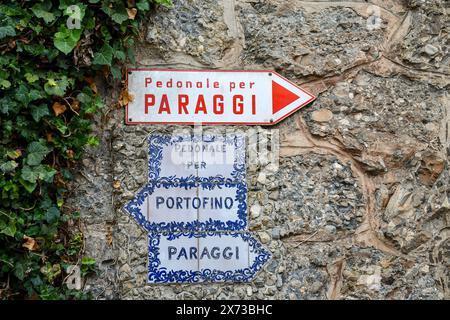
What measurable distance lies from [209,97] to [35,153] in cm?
62

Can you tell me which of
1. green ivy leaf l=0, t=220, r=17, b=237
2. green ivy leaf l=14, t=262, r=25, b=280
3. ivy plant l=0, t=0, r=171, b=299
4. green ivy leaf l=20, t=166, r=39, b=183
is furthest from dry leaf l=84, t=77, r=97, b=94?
green ivy leaf l=14, t=262, r=25, b=280

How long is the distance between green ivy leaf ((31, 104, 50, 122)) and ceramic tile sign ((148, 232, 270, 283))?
53cm

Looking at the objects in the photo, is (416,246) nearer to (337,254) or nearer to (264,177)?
(337,254)

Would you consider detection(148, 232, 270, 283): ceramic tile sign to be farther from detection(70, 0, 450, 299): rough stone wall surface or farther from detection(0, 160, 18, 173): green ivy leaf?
detection(0, 160, 18, 173): green ivy leaf

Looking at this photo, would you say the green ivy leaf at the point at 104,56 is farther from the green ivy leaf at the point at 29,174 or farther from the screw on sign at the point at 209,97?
the green ivy leaf at the point at 29,174

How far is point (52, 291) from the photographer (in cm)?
185

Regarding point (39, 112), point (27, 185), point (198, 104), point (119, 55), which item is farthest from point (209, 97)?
point (27, 185)

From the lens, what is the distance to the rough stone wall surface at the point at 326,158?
1977mm

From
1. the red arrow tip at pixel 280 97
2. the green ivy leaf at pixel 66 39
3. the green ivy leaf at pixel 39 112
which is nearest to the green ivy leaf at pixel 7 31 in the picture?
the green ivy leaf at pixel 66 39

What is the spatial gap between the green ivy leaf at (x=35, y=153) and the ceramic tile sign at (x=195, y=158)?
362 mm

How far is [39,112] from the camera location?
5.97 feet

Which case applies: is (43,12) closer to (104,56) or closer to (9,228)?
(104,56)

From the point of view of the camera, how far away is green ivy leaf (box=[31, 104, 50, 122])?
5.95 ft
